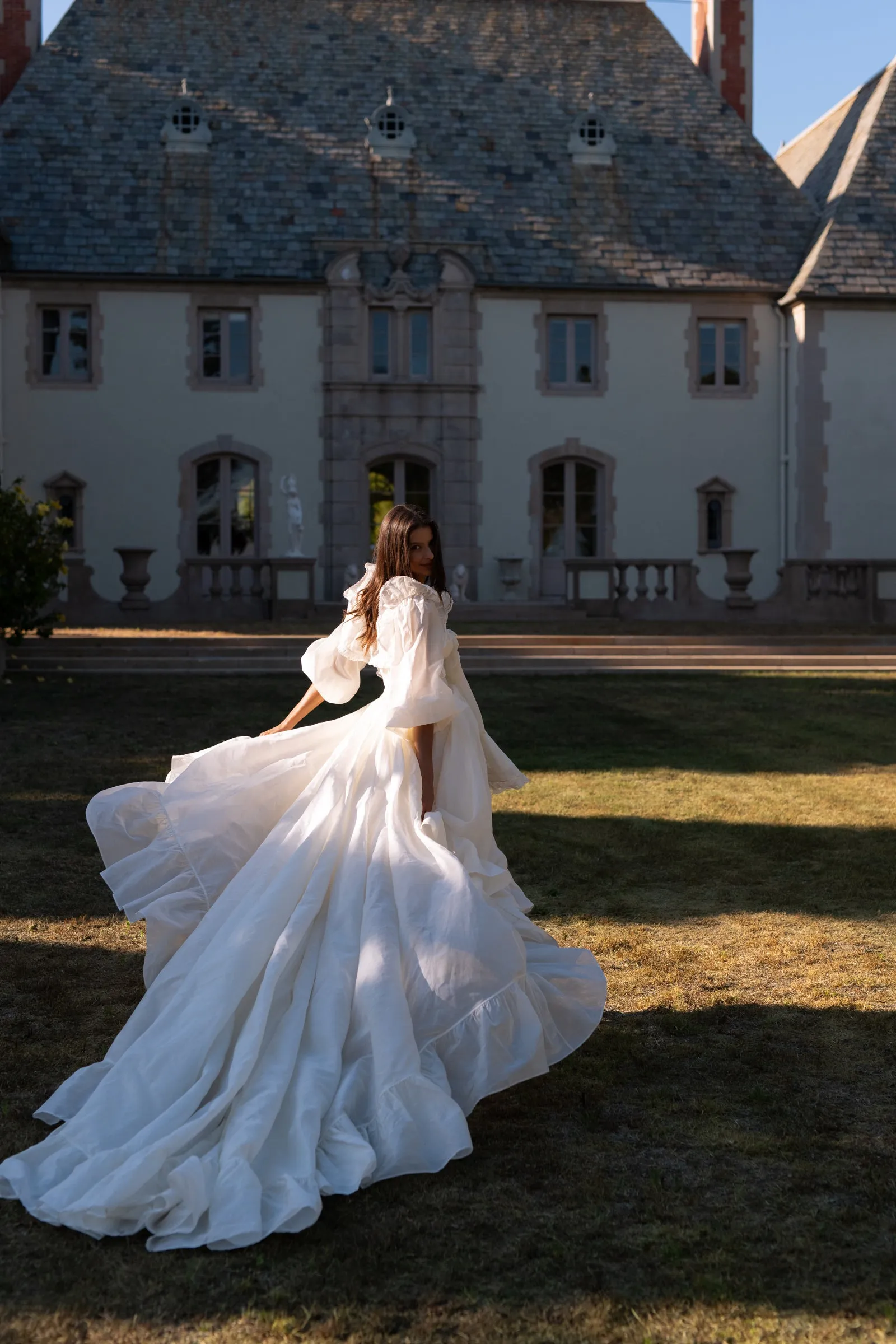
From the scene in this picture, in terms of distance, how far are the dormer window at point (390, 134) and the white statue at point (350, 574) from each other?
7.93 metres

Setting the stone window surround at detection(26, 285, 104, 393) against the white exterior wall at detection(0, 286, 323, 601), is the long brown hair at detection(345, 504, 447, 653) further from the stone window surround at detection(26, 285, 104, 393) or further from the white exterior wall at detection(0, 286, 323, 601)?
the stone window surround at detection(26, 285, 104, 393)

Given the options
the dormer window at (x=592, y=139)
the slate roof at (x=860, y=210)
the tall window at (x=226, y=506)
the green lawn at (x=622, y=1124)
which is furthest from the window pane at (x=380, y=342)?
the green lawn at (x=622, y=1124)

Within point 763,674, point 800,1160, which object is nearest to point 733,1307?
point 800,1160

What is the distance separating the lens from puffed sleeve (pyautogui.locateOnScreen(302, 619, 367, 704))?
4707mm

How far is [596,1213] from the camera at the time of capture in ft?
11.6

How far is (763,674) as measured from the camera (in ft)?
52.9

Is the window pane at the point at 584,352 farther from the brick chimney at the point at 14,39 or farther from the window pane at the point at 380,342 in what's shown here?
the brick chimney at the point at 14,39

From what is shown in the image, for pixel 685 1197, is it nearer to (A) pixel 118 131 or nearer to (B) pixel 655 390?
(B) pixel 655 390

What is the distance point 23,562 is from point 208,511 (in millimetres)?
11557

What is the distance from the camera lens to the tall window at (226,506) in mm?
26281

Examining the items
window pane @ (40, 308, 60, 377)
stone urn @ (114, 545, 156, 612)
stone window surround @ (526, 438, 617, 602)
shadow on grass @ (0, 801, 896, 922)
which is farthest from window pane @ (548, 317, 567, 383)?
shadow on grass @ (0, 801, 896, 922)

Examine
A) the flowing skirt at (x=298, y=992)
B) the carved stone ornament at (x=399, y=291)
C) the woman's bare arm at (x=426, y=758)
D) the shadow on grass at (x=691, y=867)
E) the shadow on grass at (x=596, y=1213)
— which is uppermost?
the carved stone ornament at (x=399, y=291)

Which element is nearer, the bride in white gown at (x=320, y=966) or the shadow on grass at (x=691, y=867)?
the bride in white gown at (x=320, y=966)

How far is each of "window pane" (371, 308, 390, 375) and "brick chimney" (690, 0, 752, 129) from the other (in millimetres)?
9591
